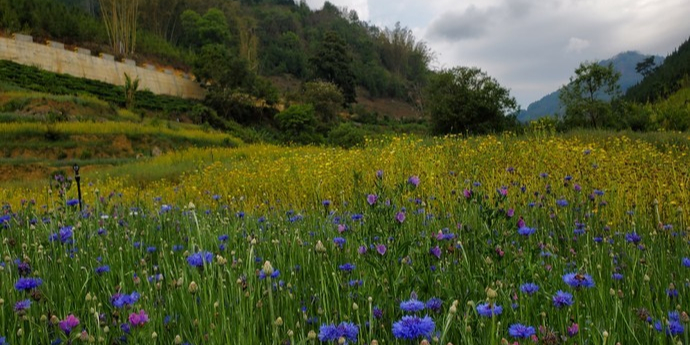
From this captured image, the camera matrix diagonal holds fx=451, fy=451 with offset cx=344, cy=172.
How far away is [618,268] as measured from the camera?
6.75 ft

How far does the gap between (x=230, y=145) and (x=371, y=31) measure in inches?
3778

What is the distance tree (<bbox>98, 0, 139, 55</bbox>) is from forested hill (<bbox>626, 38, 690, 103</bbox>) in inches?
1425

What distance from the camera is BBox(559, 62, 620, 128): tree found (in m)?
17.3

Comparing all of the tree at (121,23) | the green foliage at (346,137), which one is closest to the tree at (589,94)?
the green foliage at (346,137)

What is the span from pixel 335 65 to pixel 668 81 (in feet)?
107

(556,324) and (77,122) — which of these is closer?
(556,324)

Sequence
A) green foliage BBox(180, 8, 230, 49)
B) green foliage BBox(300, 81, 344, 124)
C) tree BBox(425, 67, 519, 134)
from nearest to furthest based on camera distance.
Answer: tree BBox(425, 67, 519, 134)
green foliage BBox(300, 81, 344, 124)
green foliage BBox(180, 8, 230, 49)

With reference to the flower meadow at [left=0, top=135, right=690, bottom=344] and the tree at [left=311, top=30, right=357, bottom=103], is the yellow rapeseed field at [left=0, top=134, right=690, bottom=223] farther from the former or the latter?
the tree at [left=311, top=30, right=357, bottom=103]

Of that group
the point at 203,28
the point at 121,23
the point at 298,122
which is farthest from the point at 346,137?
the point at 203,28

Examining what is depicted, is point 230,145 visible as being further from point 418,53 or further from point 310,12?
point 310,12

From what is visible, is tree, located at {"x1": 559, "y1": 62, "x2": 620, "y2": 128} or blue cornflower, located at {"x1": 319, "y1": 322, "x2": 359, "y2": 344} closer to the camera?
blue cornflower, located at {"x1": 319, "y1": 322, "x2": 359, "y2": 344}

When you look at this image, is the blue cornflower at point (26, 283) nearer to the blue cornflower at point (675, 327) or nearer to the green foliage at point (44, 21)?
the blue cornflower at point (675, 327)

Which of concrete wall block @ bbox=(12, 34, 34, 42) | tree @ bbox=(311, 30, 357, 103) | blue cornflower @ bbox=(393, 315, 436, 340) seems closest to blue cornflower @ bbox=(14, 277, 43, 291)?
blue cornflower @ bbox=(393, 315, 436, 340)

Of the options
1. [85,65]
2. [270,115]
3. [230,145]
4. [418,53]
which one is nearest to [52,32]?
[85,65]
